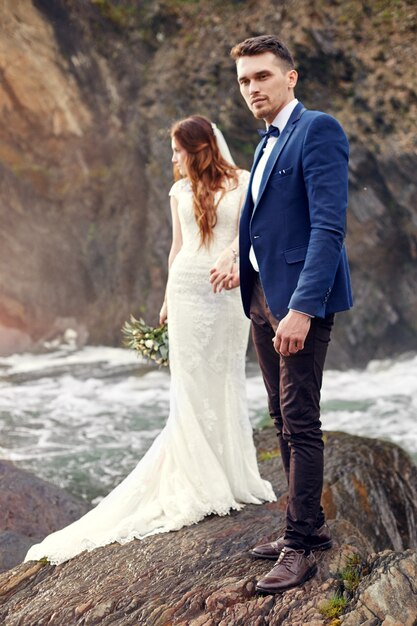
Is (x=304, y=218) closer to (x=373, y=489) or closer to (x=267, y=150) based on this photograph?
(x=267, y=150)

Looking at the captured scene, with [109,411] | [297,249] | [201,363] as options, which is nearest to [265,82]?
[297,249]

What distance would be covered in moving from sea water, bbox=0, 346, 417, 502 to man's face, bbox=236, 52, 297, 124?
5.35m

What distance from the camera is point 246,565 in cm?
346

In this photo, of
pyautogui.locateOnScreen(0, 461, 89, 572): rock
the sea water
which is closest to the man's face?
pyautogui.locateOnScreen(0, 461, 89, 572): rock

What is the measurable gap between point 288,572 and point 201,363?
5.73 ft

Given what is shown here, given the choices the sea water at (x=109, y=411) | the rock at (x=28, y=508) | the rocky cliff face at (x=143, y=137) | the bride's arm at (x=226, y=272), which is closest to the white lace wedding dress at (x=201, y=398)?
the bride's arm at (x=226, y=272)

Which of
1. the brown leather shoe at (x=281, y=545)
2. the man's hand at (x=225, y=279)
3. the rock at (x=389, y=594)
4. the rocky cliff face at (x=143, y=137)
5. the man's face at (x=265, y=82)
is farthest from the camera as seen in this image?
the rocky cliff face at (x=143, y=137)

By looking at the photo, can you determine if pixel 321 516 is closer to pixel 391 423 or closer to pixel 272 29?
pixel 391 423

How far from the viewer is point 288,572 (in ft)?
10.2

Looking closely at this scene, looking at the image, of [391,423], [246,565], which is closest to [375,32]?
[391,423]

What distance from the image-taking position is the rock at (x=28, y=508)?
540 centimetres

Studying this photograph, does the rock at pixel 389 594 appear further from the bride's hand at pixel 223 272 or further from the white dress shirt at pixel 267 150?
the bride's hand at pixel 223 272

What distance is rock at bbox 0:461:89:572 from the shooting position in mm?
5401

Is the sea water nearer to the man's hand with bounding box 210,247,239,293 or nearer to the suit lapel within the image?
the man's hand with bounding box 210,247,239,293
